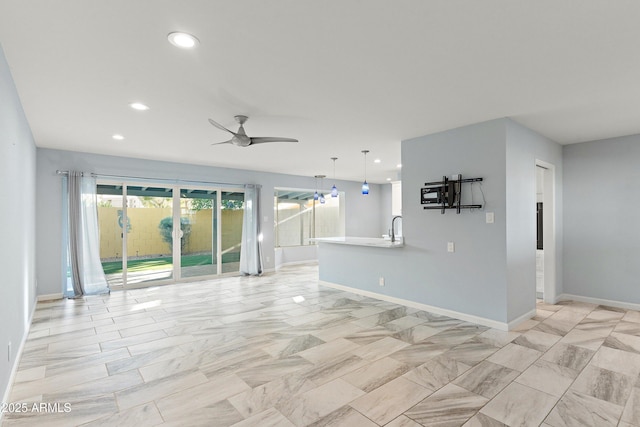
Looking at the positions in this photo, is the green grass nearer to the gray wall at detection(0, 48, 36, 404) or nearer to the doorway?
the gray wall at detection(0, 48, 36, 404)

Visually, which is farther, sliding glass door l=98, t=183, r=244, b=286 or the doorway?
sliding glass door l=98, t=183, r=244, b=286

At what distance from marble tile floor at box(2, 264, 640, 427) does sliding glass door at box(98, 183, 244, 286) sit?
170 centimetres

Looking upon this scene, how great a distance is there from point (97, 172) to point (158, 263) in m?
2.14

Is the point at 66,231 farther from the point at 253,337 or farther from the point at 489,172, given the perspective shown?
the point at 489,172

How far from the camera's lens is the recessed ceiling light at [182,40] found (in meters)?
2.18

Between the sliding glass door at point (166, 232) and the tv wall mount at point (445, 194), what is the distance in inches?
188

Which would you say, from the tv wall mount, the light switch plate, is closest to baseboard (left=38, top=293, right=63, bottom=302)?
the tv wall mount

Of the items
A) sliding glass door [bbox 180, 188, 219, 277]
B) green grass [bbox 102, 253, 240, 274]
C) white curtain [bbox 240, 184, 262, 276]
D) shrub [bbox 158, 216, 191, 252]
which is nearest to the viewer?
green grass [bbox 102, 253, 240, 274]

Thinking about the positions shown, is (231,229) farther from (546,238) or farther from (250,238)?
(546,238)

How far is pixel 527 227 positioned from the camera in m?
4.32

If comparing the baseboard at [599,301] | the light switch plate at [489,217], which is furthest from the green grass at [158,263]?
the baseboard at [599,301]

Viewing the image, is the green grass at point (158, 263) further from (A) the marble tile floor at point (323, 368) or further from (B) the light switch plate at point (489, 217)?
(B) the light switch plate at point (489, 217)

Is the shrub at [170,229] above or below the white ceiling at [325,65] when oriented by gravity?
below

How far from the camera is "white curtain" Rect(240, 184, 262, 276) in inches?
305
